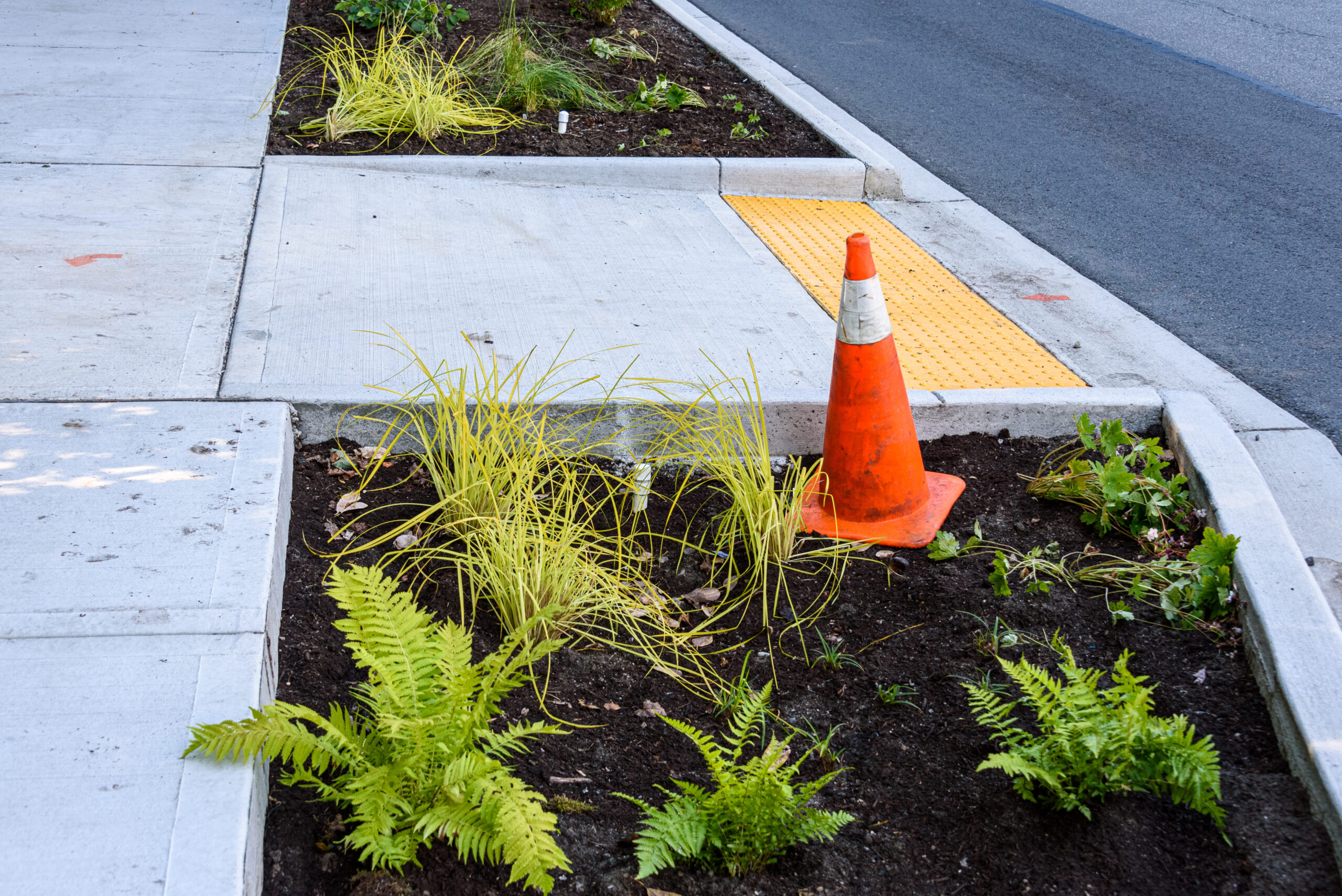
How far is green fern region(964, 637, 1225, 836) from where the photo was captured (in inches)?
82.4

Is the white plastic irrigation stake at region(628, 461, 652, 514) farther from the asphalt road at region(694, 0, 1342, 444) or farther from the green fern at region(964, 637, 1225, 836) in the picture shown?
the asphalt road at region(694, 0, 1342, 444)

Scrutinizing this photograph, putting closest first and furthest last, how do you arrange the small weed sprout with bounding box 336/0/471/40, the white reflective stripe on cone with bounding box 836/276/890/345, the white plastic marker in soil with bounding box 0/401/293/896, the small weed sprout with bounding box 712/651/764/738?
the white plastic marker in soil with bounding box 0/401/293/896
the small weed sprout with bounding box 712/651/764/738
the white reflective stripe on cone with bounding box 836/276/890/345
the small weed sprout with bounding box 336/0/471/40

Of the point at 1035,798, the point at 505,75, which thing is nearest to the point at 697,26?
the point at 505,75

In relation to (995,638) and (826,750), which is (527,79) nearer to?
(995,638)

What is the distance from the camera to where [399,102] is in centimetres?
591

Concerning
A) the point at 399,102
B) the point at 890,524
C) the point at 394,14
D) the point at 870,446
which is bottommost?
the point at 890,524

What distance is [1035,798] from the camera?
7.31ft

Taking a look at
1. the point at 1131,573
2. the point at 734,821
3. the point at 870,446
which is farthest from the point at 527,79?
the point at 734,821

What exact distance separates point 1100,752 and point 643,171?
4234 mm

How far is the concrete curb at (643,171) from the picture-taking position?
556cm

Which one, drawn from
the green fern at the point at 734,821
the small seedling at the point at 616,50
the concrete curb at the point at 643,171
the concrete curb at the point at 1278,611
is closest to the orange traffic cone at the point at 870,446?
the concrete curb at the point at 1278,611

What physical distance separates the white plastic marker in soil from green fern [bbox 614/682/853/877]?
747 millimetres

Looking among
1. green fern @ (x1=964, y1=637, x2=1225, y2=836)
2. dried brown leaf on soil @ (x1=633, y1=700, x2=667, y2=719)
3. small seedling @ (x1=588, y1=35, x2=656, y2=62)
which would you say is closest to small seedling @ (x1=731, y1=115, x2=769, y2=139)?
small seedling @ (x1=588, y1=35, x2=656, y2=62)

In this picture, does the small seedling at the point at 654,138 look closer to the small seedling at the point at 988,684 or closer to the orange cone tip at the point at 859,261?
the orange cone tip at the point at 859,261
